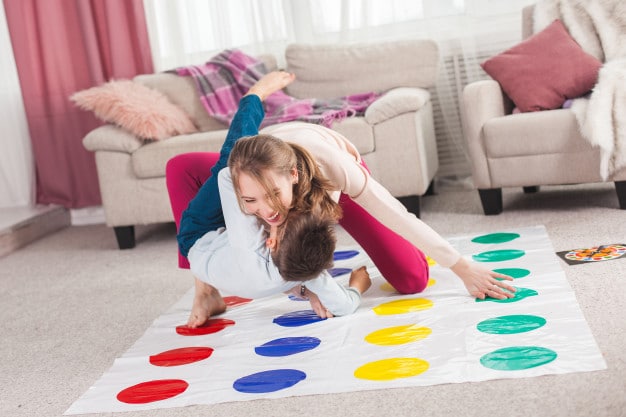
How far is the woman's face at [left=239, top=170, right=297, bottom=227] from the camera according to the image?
6.73 feet

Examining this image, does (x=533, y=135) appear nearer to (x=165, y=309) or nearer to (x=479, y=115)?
(x=479, y=115)

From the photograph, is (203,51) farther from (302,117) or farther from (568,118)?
(568,118)

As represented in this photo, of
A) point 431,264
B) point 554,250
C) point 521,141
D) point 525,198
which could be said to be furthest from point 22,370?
point 525,198

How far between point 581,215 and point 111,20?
2.77m

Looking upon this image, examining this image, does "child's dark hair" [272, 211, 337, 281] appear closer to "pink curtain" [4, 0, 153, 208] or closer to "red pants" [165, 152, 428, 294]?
"red pants" [165, 152, 428, 294]

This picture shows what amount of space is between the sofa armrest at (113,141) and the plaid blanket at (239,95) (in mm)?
469

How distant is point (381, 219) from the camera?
7.45 feet

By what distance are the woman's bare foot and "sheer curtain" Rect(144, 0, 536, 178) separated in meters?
2.17

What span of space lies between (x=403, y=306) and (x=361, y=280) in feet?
0.81

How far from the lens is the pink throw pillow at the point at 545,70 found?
137 inches

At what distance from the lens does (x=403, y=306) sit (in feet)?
7.97

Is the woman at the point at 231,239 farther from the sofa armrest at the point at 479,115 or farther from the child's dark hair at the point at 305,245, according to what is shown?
the sofa armrest at the point at 479,115

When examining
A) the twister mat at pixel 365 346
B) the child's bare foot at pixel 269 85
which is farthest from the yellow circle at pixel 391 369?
the child's bare foot at pixel 269 85

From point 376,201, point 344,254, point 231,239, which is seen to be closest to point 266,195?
point 231,239
